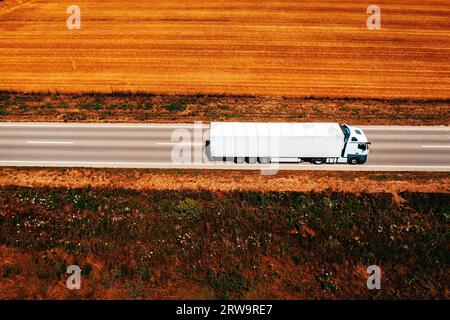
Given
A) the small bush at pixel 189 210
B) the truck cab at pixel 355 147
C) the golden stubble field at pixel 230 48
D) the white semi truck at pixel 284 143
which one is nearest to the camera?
the small bush at pixel 189 210

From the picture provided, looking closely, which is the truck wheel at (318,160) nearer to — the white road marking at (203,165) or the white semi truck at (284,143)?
the white semi truck at (284,143)

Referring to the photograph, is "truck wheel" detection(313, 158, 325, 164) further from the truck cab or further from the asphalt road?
the truck cab

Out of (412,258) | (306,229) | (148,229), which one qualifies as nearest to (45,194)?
(148,229)

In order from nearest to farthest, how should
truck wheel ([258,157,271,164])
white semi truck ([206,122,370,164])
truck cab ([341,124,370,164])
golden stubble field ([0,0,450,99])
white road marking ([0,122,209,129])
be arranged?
1. white semi truck ([206,122,370,164])
2. truck cab ([341,124,370,164])
3. truck wheel ([258,157,271,164])
4. white road marking ([0,122,209,129])
5. golden stubble field ([0,0,450,99])

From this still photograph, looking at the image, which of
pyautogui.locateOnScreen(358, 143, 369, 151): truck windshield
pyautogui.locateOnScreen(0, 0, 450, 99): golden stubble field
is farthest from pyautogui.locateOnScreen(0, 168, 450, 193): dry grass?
pyautogui.locateOnScreen(0, 0, 450, 99): golden stubble field

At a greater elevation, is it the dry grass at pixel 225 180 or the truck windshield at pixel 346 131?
the truck windshield at pixel 346 131

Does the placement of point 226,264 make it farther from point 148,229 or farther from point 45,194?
point 45,194

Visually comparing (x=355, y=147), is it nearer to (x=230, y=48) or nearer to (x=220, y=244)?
(x=220, y=244)

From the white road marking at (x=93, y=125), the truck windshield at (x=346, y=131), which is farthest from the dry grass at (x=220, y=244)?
the white road marking at (x=93, y=125)
